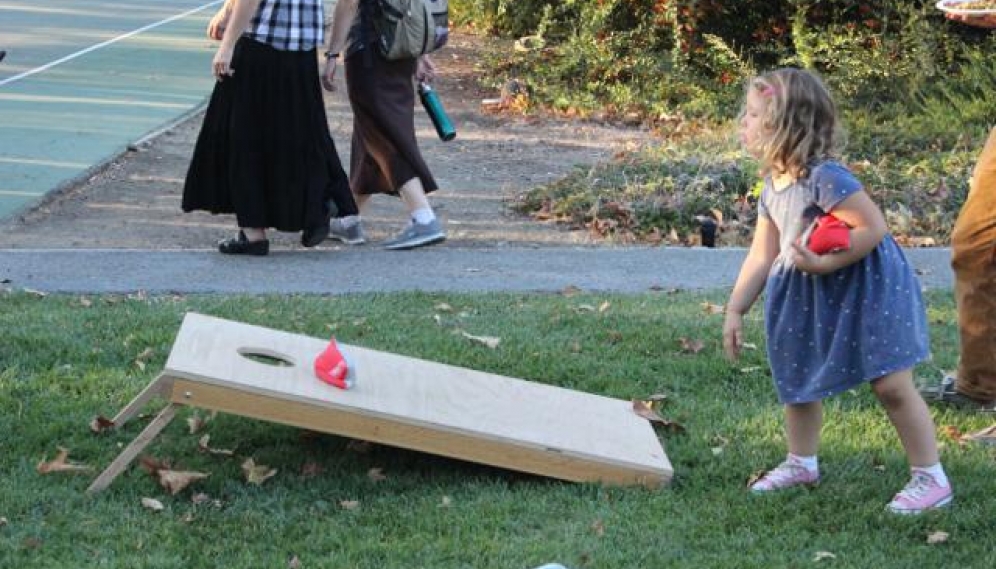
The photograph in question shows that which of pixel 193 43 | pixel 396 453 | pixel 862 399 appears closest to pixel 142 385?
pixel 396 453

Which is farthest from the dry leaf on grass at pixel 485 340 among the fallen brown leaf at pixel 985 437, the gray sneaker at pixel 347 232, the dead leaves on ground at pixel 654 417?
the gray sneaker at pixel 347 232

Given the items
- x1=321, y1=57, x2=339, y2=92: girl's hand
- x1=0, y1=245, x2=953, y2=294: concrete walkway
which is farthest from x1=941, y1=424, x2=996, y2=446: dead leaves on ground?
x1=321, y1=57, x2=339, y2=92: girl's hand

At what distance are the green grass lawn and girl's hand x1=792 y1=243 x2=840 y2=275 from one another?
0.74 m

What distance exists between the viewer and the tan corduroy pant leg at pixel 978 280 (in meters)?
5.12

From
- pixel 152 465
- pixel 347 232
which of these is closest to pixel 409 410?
pixel 152 465

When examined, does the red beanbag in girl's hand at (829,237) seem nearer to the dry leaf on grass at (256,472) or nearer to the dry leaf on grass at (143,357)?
the dry leaf on grass at (256,472)

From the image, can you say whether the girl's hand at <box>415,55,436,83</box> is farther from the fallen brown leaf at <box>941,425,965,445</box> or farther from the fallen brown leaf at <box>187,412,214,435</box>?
the fallen brown leaf at <box>941,425,965,445</box>

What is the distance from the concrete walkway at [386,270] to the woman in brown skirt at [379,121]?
251mm

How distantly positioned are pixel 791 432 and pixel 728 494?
0.28 meters

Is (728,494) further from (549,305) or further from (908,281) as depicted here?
(549,305)

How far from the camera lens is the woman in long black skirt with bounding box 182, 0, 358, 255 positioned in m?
7.24

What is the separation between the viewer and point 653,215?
8984mm

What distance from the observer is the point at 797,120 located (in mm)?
4148

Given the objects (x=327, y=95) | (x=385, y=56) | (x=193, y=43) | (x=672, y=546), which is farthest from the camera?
(x=193, y=43)
